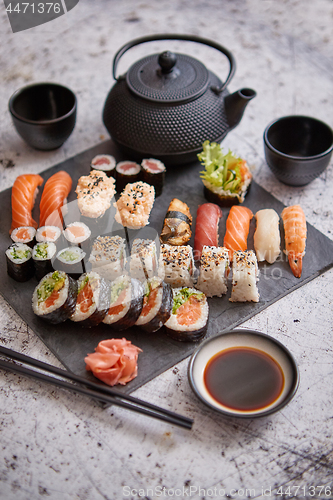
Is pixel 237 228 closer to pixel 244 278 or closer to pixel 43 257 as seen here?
pixel 244 278

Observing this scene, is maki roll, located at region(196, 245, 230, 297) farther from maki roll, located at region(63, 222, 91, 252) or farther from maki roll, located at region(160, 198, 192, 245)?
maki roll, located at region(63, 222, 91, 252)

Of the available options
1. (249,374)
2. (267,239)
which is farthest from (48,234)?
(249,374)

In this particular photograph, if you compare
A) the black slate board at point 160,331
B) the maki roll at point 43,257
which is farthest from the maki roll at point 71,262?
the black slate board at point 160,331

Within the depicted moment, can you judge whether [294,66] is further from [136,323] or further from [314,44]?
[136,323]

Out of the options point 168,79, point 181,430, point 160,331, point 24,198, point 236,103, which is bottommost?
point 181,430

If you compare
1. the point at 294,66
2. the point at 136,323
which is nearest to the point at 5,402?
the point at 136,323

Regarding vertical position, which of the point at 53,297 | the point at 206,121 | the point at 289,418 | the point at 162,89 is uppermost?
the point at 162,89

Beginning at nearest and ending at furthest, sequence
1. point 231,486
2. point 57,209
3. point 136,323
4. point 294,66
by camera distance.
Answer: point 231,486, point 136,323, point 57,209, point 294,66

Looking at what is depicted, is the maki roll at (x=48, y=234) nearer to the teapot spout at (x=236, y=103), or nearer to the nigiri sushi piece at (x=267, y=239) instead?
the nigiri sushi piece at (x=267, y=239)
